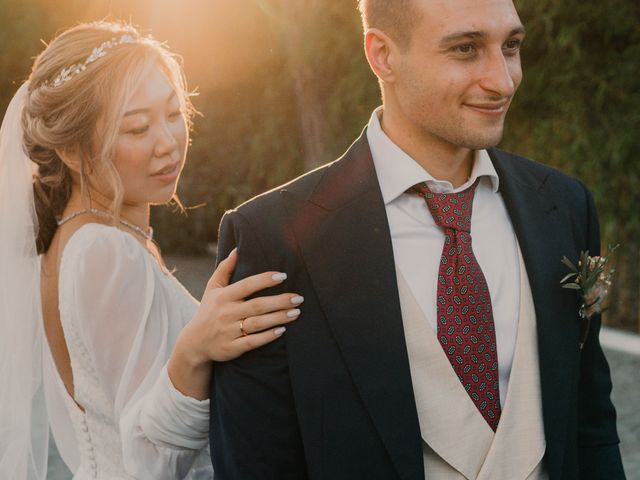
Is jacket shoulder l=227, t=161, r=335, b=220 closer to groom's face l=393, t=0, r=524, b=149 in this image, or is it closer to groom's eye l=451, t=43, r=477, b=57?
groom's face l=393, t=0, r=524, b=149

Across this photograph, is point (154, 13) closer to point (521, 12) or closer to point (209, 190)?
point (209, 190)

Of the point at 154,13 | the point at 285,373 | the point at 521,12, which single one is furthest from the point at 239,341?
the point at 154,13

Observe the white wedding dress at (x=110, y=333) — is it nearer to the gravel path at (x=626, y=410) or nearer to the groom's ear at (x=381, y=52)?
the groom's ear at (x=381, y=52)

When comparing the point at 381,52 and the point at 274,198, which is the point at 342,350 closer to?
the point at 274,198

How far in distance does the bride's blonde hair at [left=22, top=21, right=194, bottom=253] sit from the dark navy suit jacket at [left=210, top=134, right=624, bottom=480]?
883 mm

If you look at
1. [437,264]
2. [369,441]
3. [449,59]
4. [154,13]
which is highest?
[154,13]

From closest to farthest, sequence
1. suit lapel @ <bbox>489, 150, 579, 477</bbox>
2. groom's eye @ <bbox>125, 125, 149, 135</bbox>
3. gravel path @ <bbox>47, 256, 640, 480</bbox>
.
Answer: suit lapel @ <bbox>489, 150, 579, 477</bbox> < groom's eye @ <bbox>125, 125, 149, 135</bbox> < gravel path @ <bbox>47, 256, 640, 480</bbox>

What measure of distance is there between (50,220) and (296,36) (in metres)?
5.27

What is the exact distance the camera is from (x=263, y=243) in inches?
74.5

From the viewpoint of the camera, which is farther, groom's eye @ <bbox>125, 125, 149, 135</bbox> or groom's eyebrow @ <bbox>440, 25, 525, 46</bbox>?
groom's eye @ <bbox>125, 125, 149, 135</bbox>

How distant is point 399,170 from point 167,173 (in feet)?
3.45

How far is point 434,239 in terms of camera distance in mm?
1976

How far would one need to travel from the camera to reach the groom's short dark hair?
6.22 feet

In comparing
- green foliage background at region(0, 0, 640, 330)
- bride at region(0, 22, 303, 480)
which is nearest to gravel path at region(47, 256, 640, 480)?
green foliage background at region(0, 0, 640, 330)
